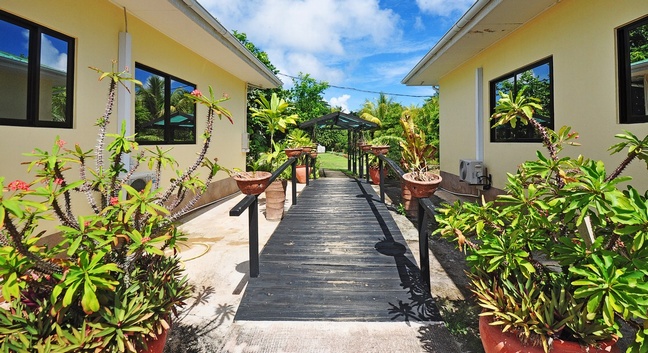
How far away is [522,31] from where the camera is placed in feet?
17.9

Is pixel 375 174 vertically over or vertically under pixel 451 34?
under

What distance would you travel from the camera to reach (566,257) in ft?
5.24

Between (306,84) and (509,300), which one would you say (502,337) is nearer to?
(509,300)

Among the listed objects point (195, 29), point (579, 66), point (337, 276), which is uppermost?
point (195, 29)

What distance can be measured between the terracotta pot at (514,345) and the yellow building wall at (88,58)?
15.8ft

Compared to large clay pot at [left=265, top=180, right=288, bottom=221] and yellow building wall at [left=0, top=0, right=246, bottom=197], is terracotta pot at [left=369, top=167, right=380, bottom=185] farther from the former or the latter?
yellow building wall at [left=0, top=0, right=246, bottom=197]

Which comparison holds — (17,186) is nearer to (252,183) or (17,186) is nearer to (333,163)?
(252,183)

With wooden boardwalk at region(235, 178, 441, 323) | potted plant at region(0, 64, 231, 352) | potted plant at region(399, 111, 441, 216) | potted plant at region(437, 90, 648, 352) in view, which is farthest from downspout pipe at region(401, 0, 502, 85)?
potted plant at region(0, 64, 231, 352)

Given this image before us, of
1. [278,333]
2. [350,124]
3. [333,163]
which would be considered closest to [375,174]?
[350,124]

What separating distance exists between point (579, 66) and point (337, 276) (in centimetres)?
432

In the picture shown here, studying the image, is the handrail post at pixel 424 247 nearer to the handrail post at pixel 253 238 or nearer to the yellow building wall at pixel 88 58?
the handrail post at pixel 253 238

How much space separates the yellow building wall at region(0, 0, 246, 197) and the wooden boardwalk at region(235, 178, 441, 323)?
2.99 meters

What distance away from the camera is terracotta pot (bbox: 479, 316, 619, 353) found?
5.23ft

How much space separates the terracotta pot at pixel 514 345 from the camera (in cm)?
159
